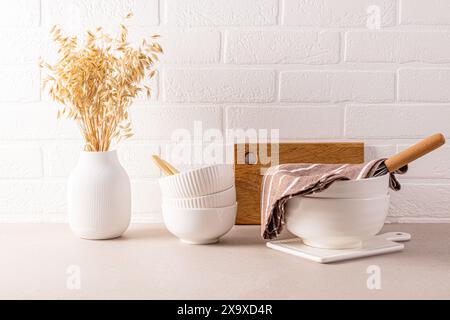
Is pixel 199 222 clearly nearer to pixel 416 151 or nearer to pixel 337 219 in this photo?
pixel 337 219

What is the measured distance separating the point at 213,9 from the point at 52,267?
74 centimetres

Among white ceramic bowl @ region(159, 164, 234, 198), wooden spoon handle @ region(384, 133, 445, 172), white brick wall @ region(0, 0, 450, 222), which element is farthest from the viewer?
white brick wall @ region(0, 0, 450, 222)

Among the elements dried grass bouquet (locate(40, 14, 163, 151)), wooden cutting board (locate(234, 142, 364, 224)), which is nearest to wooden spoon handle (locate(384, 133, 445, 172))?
wooden cutting board (locate(234, 142, 364, 224))

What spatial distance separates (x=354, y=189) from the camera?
3.67 feet

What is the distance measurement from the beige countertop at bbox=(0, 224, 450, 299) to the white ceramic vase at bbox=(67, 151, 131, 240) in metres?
0.03

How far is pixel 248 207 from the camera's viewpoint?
4.82 feet

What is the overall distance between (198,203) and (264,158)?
0.97ft

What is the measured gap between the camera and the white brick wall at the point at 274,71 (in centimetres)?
146

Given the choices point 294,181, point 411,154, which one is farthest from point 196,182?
point 411,154

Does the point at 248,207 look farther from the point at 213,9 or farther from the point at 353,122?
the point at 213,9

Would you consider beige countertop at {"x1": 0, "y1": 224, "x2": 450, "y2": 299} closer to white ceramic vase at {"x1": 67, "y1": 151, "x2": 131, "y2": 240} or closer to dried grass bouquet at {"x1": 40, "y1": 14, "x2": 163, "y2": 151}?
white ceramic vase at {"x1": 67, "y1": 151, "x2": 131, "y2": 240}

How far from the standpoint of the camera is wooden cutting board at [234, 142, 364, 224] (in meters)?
1.46
